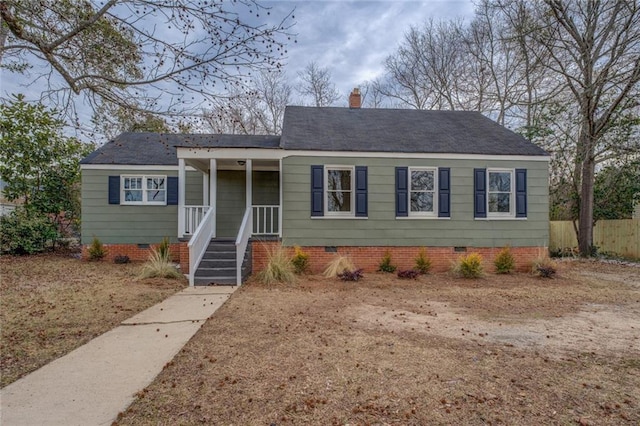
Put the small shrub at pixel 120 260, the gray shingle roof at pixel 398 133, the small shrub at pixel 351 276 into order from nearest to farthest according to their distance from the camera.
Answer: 1. the small shrub at pixel 351 276
2. the gray shingle roof at pixel 398 133
3. the small shrub at pixel 120 260

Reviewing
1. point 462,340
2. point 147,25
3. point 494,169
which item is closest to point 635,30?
point 494,169

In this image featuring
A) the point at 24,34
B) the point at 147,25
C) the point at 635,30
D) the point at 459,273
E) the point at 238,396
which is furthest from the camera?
the point at 635,30

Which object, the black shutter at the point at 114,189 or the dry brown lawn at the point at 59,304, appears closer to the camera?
the dry brown lawn at the point at 59,304

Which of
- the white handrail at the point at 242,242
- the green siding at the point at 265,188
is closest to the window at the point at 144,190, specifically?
the green siding at the point at 265,188

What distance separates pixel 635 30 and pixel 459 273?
33.9ft

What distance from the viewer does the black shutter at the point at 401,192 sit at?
9.82m

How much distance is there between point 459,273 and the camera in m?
9.06

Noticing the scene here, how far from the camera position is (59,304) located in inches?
227

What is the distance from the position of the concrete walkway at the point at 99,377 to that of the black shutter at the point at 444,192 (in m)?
7.31

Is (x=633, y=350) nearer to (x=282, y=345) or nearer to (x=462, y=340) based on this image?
(x=462, y=340)

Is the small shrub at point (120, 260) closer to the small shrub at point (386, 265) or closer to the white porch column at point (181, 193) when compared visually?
the white porch column at point (181, 193)

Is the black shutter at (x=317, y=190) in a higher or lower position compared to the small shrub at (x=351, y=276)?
higher

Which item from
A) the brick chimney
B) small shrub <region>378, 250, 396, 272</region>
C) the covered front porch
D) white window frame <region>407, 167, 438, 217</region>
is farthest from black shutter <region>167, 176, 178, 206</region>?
white window frame <region>407, 167, 438, 217</region>

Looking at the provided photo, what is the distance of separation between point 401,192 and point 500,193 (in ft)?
10.0
